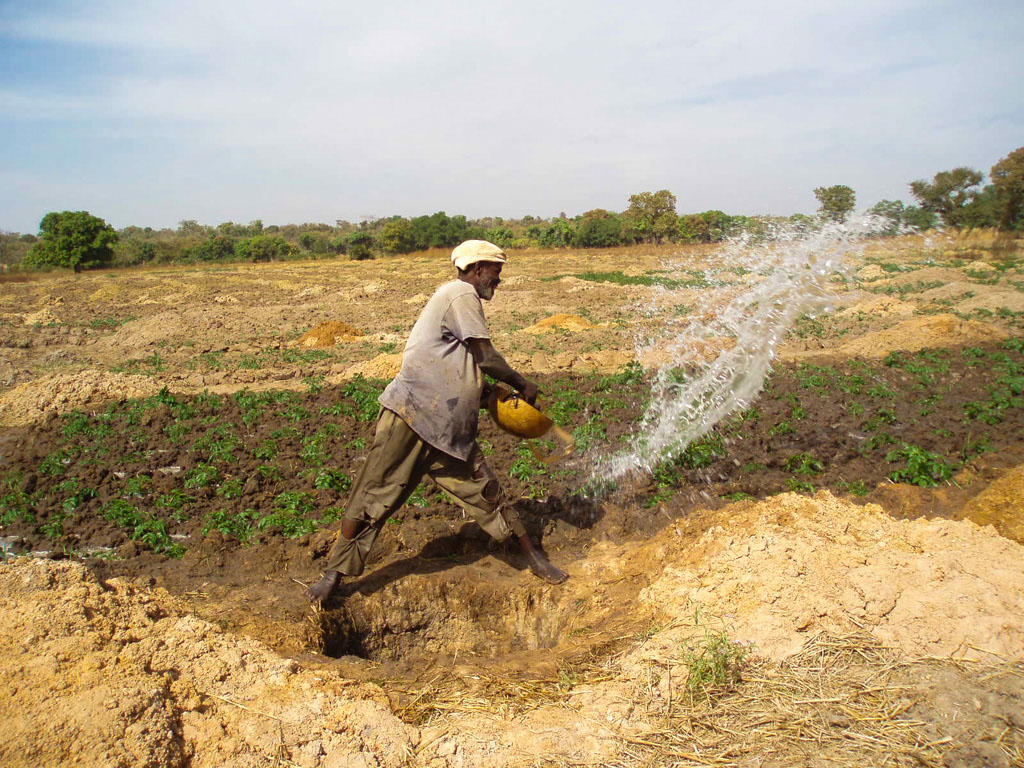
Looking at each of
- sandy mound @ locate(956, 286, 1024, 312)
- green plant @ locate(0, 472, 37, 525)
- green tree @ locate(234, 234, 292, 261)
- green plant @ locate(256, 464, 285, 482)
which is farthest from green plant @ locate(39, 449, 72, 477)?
green tree @ locate(234, 234, 292, 261)

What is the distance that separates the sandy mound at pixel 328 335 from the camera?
521 inches

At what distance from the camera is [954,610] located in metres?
3.13

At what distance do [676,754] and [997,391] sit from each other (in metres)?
6.60

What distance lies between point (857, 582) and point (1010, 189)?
1066 inches

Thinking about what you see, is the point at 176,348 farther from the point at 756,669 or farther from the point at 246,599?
the point at 756,669

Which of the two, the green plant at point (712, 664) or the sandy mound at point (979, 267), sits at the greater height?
the sandy mound at point (979, 267)

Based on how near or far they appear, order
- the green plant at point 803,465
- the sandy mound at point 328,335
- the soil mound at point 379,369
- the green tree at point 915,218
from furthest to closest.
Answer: the green tree at point 915,218 → the sandy mound at point 328,335 → the soil mound at point 379,369 → the green plant at point 803,465

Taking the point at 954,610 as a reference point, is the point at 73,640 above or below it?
above

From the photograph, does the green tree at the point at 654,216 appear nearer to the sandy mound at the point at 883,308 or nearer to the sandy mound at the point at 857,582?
the sandy mound at the point at 883,308

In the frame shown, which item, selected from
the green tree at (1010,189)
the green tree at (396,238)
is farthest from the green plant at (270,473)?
the green tree at (396,238)

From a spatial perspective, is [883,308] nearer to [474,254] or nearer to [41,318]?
[474,254]

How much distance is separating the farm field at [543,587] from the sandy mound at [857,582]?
0.02 metres

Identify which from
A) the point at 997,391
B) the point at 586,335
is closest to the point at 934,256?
the point at 586,335

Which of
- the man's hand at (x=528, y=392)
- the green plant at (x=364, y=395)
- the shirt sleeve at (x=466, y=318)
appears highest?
the shirt sleeve at (x=466, y=318)
